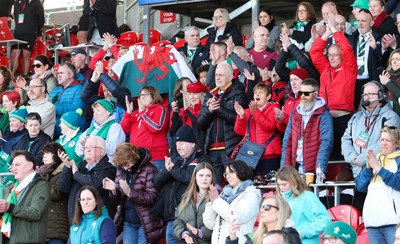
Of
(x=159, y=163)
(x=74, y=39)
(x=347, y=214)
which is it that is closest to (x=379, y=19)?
(x=159, y=163)

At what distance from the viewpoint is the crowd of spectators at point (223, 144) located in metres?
10.2

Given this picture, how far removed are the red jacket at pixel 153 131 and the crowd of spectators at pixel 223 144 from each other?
0.02m

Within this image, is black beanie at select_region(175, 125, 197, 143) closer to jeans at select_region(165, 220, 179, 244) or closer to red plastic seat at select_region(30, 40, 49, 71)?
jeans at select_region(165, 220, 179, 244)

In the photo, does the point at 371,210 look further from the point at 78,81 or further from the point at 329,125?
the point at 78,81

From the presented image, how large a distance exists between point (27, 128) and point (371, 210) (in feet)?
18.7

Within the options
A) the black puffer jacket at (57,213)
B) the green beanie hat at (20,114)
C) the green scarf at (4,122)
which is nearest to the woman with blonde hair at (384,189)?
the black puffer jacket at (57,213)

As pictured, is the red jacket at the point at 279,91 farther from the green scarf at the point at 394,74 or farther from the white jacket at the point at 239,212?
the white jacket at the point at 239,212

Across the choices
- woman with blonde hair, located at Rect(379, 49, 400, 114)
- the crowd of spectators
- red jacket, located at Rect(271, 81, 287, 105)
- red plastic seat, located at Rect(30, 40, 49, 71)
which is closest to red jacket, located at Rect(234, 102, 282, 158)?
the crowd of spectators

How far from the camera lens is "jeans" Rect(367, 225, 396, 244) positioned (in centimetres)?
998

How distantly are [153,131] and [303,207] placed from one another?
3671 mm

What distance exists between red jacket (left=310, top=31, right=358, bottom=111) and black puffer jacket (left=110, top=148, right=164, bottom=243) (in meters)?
2.25

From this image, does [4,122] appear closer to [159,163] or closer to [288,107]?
[159,163]

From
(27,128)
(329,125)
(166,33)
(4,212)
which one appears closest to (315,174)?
(329,125)

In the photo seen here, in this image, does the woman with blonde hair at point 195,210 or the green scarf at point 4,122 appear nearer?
the woman with blonde hair at point 195,210
